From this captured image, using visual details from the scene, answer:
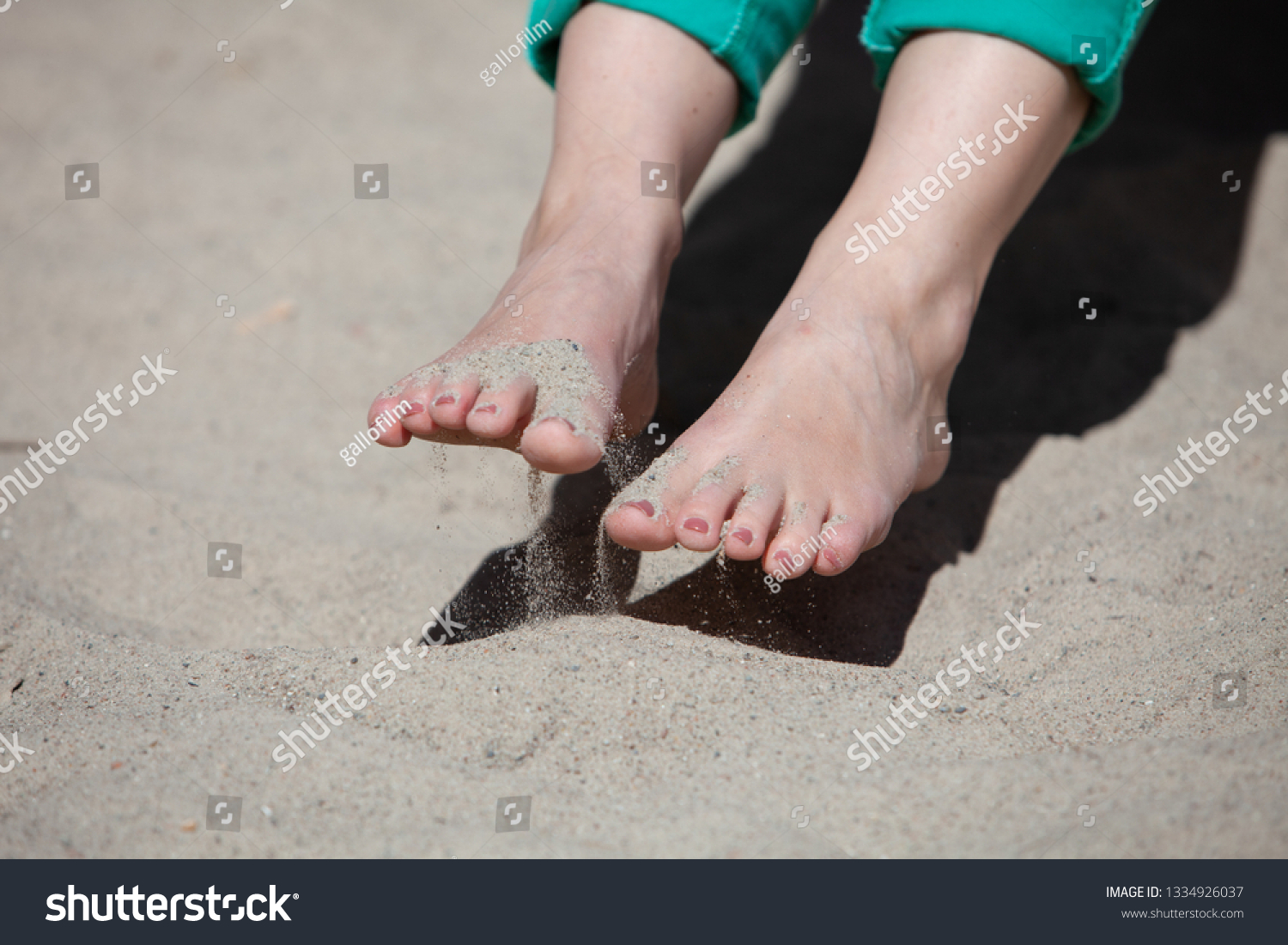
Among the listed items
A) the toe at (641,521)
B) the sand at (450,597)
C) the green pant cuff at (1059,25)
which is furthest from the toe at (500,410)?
the green pant cuff at (1059,25)

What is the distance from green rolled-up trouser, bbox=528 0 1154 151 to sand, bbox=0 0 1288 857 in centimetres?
62

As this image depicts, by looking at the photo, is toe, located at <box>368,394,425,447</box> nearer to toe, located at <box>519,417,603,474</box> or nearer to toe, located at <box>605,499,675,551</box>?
toe, located at <box>519,417,603,474</box>

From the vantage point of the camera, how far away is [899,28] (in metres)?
1.38

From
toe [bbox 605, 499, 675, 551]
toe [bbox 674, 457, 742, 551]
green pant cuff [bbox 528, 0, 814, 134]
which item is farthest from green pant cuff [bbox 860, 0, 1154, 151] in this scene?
toe [bbox 605, 499, 675, 551]

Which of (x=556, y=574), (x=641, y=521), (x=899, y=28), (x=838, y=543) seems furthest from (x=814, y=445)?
(x=899, y=28)

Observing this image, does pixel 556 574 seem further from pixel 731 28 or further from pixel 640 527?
pixel 731 28

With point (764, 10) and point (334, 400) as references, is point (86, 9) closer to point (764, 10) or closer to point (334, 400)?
point (334, 400)

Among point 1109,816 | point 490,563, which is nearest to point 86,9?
point 490,563

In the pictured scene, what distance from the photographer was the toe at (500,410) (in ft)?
3.69

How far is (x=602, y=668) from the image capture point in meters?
1.10

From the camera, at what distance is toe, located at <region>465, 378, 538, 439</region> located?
1.12 metres

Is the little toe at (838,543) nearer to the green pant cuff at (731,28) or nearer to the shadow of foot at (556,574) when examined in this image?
the shadow of foot at (556,574)

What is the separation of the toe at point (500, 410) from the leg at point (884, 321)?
163 millimetres

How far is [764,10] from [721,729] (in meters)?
1.12
